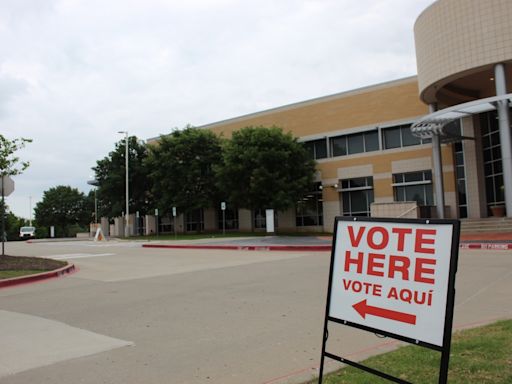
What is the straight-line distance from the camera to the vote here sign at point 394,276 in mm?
3275

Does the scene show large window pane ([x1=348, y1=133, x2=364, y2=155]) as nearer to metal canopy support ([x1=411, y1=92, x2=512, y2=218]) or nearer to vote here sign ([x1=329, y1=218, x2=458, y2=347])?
metal canopy support ([x1=411, y1=92, x2=512, y2=218])

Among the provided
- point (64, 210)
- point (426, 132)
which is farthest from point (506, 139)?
point (64, 210)

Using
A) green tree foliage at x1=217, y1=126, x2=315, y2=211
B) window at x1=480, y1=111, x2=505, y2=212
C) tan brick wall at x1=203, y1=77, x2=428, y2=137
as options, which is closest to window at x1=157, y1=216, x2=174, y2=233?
tan brick wall at x1=203, y1=77, x2=428, y2=137

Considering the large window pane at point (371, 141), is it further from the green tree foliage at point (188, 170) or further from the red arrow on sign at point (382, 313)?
the red arrow on sign at point (382, 313)

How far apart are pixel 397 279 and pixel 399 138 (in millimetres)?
33197

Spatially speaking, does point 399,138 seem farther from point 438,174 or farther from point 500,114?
point 500,114

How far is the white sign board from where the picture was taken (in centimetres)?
1673

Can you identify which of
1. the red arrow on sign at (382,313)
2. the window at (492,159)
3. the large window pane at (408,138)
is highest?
the large window pane at (408,138)


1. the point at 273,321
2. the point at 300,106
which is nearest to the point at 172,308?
the point at 273,321

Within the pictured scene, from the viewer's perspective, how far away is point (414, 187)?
34219mm

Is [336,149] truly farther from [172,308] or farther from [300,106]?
[172,308]

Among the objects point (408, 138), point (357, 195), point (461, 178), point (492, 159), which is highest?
point (408, 138)

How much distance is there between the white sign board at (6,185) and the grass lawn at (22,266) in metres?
2.30

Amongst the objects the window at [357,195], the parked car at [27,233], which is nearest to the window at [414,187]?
the window at [357,195]
